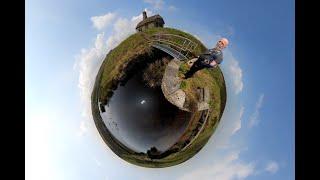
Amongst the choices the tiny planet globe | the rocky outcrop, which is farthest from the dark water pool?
the rocky outcrop

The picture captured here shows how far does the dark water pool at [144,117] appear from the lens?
12.6 meters

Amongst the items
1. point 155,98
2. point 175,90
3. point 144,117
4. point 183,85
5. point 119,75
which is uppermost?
point 119,75

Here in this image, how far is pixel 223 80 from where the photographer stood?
13.8 metres

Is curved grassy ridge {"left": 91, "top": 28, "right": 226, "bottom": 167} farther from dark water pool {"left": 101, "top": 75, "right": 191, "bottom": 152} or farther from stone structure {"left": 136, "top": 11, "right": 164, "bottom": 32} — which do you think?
dark water pool {"left": 101, "top": 75, "right": 191, "bottom": 152}

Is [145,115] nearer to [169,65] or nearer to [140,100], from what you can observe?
[140,100]

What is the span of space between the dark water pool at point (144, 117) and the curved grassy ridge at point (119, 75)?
1.03 ft

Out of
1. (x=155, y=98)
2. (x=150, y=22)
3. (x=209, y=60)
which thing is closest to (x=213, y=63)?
(x=209, y=60)

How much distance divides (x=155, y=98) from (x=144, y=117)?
48cm

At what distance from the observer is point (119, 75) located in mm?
13000

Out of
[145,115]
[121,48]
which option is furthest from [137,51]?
[145,115]

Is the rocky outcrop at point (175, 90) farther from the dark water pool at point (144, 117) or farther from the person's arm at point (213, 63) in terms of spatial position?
the person's arm at point (213, 63)

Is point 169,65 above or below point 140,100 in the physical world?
above

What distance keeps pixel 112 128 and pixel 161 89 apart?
1.56 meters

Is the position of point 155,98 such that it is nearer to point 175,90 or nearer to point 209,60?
point 175,90
